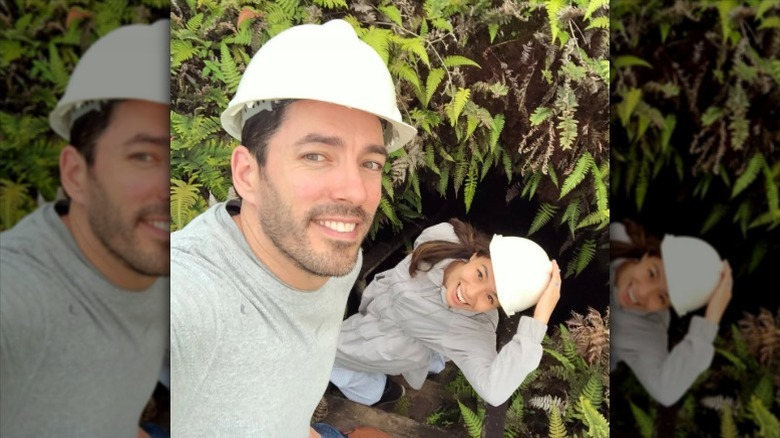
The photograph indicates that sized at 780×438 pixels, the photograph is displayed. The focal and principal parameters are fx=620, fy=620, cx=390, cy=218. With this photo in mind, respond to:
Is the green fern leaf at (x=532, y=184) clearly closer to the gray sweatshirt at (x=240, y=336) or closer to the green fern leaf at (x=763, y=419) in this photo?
the gray sweatshirt at (x=240, y=336)

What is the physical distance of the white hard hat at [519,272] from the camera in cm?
198

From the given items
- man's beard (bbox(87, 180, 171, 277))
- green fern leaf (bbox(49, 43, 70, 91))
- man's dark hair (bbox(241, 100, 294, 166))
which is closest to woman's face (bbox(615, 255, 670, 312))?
man's dark hair (bbox(241, 100, 294, 166))

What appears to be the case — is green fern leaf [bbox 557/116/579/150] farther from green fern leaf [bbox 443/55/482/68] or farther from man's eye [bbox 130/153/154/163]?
man's eye [bbox 130/153/154/163]

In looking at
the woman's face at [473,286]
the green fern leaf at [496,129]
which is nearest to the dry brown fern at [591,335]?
the woman's face at [473,286]

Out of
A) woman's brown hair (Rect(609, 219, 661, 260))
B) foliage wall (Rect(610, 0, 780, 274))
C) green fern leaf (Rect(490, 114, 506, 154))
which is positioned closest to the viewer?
foliage wall (Rect(610, 0, 780, 274))

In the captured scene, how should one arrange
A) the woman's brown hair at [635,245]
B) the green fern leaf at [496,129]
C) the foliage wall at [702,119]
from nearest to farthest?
the foliage wall at [702,119], the woman's brown hair at [635,245], the green fern leaf at [496,129]

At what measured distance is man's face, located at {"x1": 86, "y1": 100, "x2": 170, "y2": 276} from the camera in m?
2.00

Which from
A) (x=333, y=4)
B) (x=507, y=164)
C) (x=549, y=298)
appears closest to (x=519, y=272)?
(x=549, y=298)

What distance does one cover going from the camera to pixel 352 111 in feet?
6.49

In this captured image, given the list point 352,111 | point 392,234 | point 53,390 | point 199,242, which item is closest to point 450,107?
point 352,111

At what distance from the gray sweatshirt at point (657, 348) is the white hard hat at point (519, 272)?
0.22m

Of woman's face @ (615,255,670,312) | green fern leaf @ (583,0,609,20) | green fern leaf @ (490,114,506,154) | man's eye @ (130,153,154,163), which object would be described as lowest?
woman's face @ (615,255,670,312)

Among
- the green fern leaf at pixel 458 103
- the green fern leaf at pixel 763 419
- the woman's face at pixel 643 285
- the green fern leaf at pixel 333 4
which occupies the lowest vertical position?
the green fern leaf at pixel 763 419

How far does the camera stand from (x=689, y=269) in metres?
1.86
